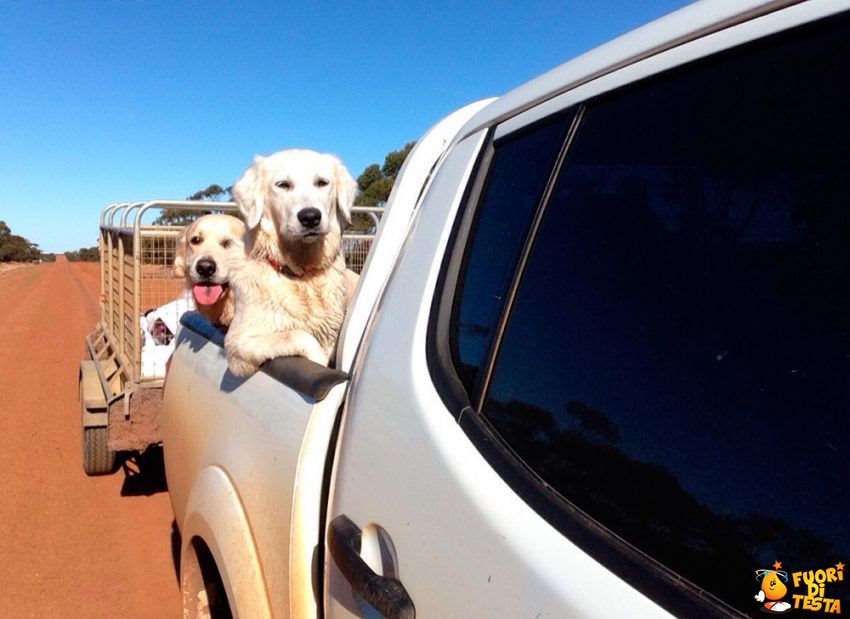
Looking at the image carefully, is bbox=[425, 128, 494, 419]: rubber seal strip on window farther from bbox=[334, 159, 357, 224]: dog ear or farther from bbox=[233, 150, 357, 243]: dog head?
bbox=[334, 159, 357, 224]: dog ear

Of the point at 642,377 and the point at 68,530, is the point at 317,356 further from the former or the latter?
the point at 68,530

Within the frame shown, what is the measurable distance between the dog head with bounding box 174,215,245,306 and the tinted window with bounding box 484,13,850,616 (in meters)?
3.29

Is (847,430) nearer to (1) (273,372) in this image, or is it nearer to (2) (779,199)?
(2) (779,199)

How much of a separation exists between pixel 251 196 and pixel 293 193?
26 cm

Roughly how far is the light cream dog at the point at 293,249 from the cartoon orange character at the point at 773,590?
2563 mm

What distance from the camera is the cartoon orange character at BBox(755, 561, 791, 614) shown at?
79 cm

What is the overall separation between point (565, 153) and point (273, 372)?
140 cm

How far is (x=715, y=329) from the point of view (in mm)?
950

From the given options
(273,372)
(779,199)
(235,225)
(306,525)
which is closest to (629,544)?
(779,199)

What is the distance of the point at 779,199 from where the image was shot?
939mm

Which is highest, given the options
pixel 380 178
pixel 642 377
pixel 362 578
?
pixel 380 178

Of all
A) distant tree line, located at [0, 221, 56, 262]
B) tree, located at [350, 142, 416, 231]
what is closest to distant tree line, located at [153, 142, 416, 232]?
tree, located at [350, 142, 416, 231]

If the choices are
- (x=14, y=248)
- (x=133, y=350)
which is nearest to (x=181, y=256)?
(x=133, y=350)

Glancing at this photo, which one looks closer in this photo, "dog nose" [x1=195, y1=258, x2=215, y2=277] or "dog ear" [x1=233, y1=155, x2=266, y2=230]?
"dog ear" [x1=233, y1=155, x2=266, y2=230]
